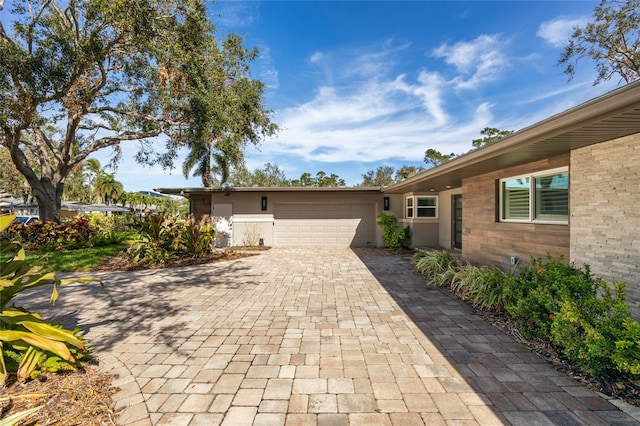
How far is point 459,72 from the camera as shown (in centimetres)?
1001

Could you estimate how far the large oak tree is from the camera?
271 inches

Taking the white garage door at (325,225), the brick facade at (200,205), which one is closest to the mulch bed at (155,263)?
the white garage door at (325,225)

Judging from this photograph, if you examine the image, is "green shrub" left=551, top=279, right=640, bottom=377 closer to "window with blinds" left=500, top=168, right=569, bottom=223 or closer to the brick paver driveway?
the brick paver driveway

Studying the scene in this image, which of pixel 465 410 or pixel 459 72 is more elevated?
pixel 459 72

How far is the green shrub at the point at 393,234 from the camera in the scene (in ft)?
34.2

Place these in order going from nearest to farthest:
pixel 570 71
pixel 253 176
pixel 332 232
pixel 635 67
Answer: pixel 635 67
pixel 570 71
pixel 332 232
pixel 253 176

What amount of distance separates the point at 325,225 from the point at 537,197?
320 inches

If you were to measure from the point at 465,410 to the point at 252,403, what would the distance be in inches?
63.0

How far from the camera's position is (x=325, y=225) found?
12.3 metres

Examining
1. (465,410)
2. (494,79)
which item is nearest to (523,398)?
(465,410)

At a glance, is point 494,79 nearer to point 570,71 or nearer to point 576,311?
point 570,71

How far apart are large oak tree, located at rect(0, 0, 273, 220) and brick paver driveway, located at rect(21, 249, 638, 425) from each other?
548cm

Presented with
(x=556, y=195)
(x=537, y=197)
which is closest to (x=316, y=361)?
(x=556, y=195)

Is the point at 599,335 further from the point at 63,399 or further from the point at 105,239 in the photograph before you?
the point at 105,239
